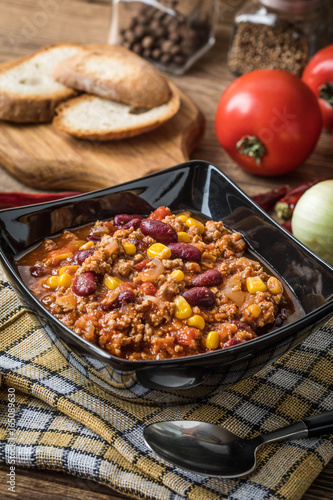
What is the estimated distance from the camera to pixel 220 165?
493cm

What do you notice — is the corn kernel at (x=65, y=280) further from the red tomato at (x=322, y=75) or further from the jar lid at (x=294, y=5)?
the jar lid at (x=294, y=5)

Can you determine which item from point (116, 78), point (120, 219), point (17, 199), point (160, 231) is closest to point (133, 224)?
point (120, 219)

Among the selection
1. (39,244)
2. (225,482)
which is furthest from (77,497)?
(39,244)

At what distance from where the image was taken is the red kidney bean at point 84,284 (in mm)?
2658

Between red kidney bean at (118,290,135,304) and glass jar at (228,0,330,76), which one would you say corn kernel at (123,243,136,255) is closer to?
red kidney bean at (118,290,135,304)

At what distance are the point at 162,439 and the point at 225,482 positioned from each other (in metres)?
0.31

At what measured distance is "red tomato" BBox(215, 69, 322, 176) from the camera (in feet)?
14.9

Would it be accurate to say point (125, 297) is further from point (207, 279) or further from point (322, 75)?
point (322, 75)

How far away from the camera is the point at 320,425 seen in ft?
8.46

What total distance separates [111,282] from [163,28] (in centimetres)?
384

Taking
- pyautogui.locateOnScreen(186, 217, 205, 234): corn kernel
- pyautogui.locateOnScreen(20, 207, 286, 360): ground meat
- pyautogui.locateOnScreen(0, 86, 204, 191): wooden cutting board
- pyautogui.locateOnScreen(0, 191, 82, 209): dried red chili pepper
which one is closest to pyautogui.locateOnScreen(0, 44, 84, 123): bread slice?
pyautogui.locateOnScreen(0, 86, 204, 191): wooden cutting board

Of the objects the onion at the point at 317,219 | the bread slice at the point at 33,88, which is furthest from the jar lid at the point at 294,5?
the onion at the point at 317,219

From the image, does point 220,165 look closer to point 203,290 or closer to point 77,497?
point 203,290

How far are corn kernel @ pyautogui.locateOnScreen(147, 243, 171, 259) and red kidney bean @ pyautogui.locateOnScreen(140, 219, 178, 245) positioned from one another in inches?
2.3
